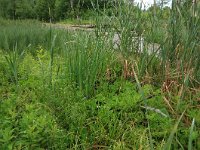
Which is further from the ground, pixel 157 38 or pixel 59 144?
pixel 157 38

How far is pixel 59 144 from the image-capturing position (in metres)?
1.86

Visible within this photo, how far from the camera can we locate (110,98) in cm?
247

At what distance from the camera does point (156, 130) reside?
6.76ft

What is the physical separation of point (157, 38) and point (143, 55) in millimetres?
297

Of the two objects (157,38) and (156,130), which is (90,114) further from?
(157,38)

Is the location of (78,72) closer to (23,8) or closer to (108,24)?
(108,24)

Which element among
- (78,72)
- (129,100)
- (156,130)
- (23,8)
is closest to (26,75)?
(78,72)

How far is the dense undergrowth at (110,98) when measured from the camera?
190cm

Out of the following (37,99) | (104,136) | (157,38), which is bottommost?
(104,136)

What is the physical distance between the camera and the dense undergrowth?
1898 mm

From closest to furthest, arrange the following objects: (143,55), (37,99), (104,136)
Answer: (104,136), (37,99), (143,55)

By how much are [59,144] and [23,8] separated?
19.5m

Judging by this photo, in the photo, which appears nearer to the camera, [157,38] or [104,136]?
[104,136]

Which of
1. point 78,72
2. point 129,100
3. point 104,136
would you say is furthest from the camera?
point 78,72
